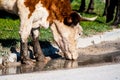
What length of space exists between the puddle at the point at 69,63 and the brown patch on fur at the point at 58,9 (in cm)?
103

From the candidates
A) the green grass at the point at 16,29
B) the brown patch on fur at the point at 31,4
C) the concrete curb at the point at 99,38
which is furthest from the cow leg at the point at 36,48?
the concrete curb at the point at 99,38

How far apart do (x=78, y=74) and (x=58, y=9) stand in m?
2.60

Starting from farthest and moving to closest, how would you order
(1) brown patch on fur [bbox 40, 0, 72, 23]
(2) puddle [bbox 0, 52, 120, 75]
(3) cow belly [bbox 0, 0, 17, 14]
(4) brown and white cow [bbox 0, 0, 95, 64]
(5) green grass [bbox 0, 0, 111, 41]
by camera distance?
(5) green grass [bbox 0, 0, 111, 41] → (1) brown patch on fur [bbox 40, 0, 72, 23] → (3) cow belly [bbox 0, 0, 17, 14] → (4) brown and white cow [bbox 0, 0, 95, 64] → (2) puddle [bbox 0, 52, 120, 75]

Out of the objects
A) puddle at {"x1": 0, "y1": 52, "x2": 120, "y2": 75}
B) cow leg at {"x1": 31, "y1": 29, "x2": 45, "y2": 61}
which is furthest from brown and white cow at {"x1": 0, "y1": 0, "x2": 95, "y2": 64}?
puddle at {"x1": 0, "y1": 52, "x2": 120, "y2": 75}

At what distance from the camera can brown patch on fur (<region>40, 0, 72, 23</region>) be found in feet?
39.0

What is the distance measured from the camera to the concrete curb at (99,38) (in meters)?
14.6

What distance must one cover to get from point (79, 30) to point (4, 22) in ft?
21.2

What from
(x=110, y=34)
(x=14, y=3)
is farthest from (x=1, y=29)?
(x=14, y=3)

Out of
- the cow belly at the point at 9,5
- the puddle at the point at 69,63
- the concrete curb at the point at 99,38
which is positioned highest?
the cow belly at the point at 9,5

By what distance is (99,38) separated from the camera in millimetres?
15430

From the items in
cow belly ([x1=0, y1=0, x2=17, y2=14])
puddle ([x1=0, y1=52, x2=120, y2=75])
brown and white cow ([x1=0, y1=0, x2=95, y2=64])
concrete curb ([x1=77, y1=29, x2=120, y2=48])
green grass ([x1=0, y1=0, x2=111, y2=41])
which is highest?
cow belly ([x1=0, y1=0, x2=17, y2=14])

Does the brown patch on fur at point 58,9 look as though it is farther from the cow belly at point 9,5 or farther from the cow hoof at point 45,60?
the cow hoof at point 45,60

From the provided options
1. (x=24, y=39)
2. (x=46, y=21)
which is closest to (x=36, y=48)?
(x=24, y=39)

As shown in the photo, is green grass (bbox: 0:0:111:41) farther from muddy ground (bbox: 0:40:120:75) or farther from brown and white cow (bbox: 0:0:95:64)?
brown and white cow (bbox: 0:0:95:64)
